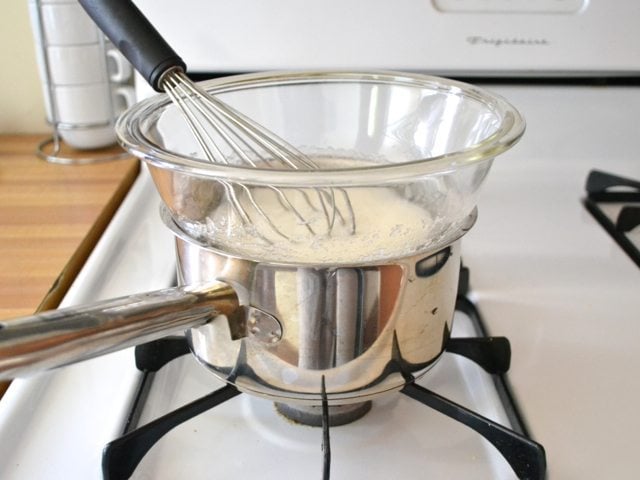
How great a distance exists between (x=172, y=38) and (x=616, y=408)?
0.43 m

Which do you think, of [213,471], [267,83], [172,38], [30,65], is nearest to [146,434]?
[213,471]

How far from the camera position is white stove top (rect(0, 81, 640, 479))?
1.00 ft

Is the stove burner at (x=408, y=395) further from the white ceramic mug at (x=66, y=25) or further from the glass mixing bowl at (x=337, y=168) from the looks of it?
the white ceramic mug at (x=66, y=25)

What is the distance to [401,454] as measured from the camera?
310mm

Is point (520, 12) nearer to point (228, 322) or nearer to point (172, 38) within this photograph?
point (172, 38)

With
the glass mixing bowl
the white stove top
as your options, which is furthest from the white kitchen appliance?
the glass mixing bowl

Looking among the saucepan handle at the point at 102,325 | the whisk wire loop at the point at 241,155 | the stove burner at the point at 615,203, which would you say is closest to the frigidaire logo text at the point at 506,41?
the stove burner at the point at 615,203

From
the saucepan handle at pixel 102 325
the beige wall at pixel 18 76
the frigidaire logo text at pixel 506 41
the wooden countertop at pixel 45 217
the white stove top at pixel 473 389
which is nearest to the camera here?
the saucepan handle at pixel 102 325

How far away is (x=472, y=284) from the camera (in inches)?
17.6

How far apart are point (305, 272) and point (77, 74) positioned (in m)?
0.43

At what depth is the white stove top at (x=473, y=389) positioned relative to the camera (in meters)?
0.30

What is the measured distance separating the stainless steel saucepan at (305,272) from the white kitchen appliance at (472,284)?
43 millimetres

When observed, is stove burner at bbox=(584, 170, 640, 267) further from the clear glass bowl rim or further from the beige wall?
the beige wall

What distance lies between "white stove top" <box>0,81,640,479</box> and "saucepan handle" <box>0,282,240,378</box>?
0.09 m
